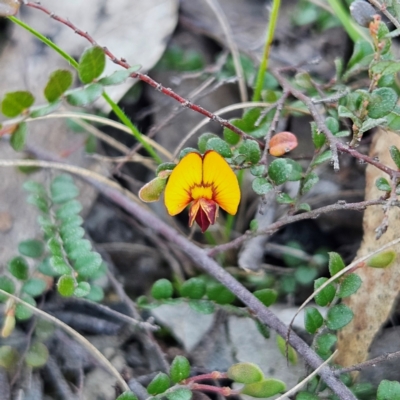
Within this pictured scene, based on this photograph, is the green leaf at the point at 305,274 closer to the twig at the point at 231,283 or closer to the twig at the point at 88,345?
the twig at the point at 231,283

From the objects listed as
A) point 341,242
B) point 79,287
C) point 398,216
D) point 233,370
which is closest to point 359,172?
point 341,242

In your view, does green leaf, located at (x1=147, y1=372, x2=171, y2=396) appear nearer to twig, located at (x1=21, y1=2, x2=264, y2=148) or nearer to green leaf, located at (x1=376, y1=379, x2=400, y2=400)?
green leaf, located at (x1=376, y1=379, x2=400, y2=400)

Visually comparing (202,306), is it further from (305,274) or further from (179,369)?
(305,274)

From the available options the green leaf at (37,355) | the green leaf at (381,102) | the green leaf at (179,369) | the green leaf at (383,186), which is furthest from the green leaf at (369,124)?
the green leaf at (37,355)

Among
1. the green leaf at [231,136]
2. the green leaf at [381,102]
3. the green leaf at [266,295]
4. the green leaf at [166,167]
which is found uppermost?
the green leaf at [381,102]

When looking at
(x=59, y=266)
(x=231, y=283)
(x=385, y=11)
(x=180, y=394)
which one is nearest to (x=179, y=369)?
(x=180, y=394)
